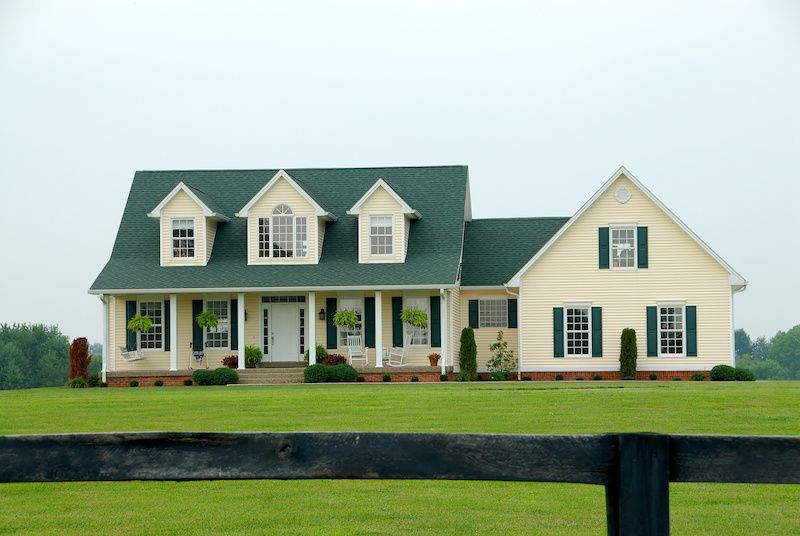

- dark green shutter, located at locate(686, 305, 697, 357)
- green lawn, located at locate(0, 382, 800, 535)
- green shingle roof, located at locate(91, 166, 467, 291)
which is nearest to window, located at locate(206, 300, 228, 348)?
green shingle roof, located at locate(91, 166, 467, 291)

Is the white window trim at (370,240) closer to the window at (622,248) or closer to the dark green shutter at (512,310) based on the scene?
the dark green shutter at (512,310)

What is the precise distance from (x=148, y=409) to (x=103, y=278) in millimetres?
19149

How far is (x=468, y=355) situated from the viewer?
3572cm

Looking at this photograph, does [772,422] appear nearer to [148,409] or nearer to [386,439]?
[148,409]

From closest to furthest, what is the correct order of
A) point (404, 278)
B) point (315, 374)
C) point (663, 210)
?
point (315, 374)
point (663, 210)
point (404, 278)

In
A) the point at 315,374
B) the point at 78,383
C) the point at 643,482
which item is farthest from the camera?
the point at 78,383

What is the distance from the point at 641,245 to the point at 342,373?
35.2 feet

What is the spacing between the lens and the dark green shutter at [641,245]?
118 feet

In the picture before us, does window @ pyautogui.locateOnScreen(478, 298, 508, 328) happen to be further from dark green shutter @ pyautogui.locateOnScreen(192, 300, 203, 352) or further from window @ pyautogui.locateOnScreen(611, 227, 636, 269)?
dark green shutter @ pyautogui.locateOnScreen(192, 300, 203, 352)

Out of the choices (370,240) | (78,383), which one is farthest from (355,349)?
(78,383)

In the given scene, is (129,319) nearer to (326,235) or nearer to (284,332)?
(284,332)

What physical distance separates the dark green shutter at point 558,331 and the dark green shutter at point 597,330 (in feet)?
3.37

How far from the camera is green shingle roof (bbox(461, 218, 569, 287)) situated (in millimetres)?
38531

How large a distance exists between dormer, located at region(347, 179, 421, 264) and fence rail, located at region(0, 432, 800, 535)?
32512mm
